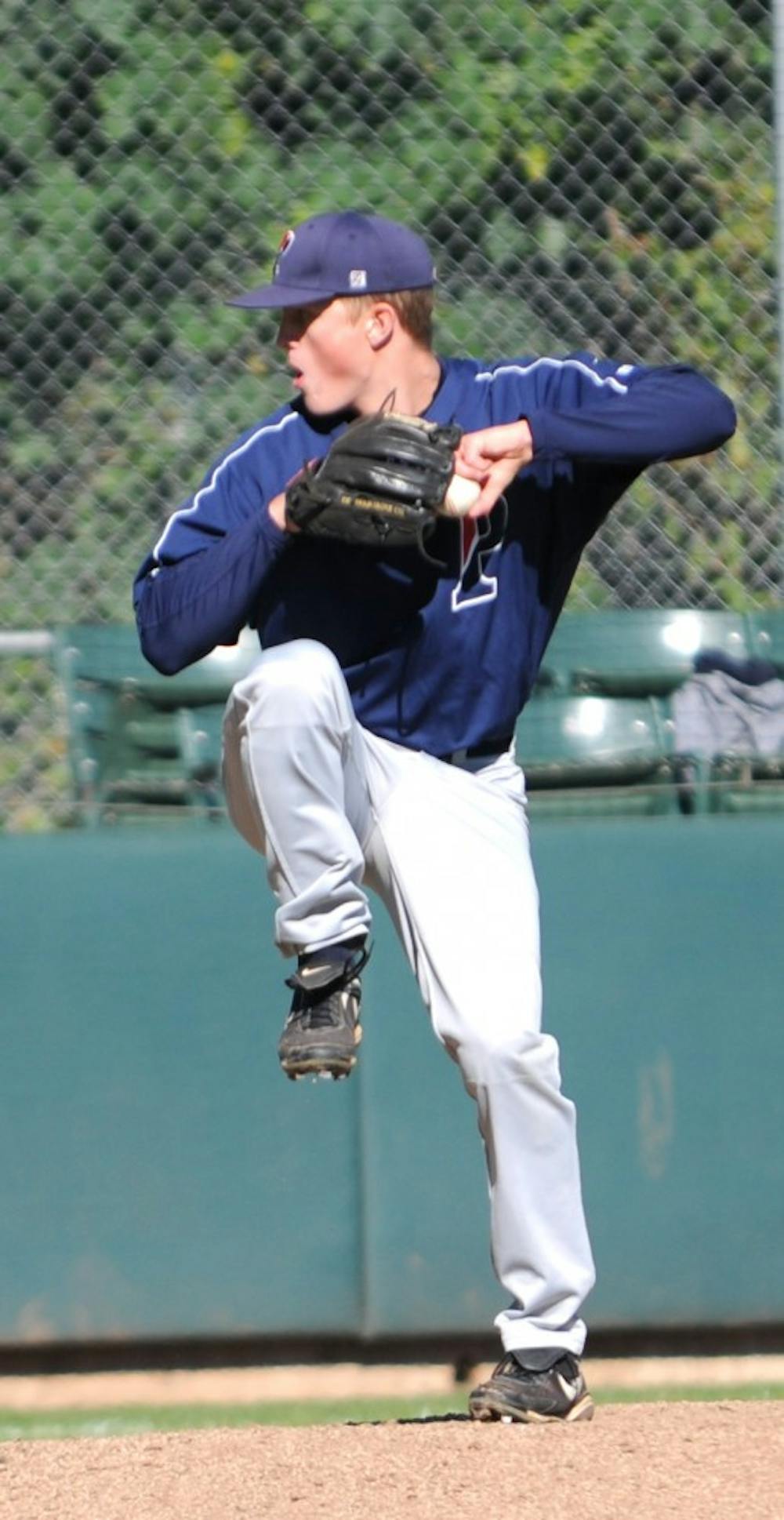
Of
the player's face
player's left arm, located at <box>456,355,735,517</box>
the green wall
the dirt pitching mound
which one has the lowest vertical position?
the dirt pitching mound

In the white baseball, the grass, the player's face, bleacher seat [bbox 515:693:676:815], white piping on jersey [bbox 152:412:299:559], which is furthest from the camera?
the grass

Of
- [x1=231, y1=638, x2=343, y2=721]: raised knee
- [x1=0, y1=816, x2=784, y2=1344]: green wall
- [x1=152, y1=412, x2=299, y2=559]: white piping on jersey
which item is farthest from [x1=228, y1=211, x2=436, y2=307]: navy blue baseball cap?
[x1=0, y1=816, x2=784, y2=1344]: green wall

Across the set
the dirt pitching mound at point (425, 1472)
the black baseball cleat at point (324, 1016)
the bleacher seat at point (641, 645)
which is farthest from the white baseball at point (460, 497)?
the dirt pitching mound at point (425, 1472)

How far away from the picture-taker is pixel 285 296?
3.84 m

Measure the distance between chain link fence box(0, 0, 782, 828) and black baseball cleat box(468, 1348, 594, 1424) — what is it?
1.75 m

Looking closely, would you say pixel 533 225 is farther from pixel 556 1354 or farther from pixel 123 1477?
pixel 123 1477

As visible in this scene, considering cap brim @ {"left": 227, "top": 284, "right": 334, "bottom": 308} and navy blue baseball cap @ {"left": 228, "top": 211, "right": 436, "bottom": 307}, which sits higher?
navy blue baseball cap @ {"left": 228, "top": 211, "right": 436, "bottom": 307}

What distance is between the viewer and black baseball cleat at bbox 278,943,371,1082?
3.56 metres

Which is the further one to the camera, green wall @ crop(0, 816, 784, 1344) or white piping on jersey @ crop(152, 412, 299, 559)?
green wall @ crop(0, 816, 784, 1344)

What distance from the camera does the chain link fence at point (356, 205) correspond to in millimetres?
4891

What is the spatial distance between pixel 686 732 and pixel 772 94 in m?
1.36

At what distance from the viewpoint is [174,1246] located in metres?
5.10

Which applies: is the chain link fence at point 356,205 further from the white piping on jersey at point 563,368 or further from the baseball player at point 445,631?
the baseball player at point 445,631

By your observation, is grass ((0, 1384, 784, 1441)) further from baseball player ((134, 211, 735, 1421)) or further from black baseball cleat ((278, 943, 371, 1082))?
black baseball cleat ((278, 943, 371, 1082))
